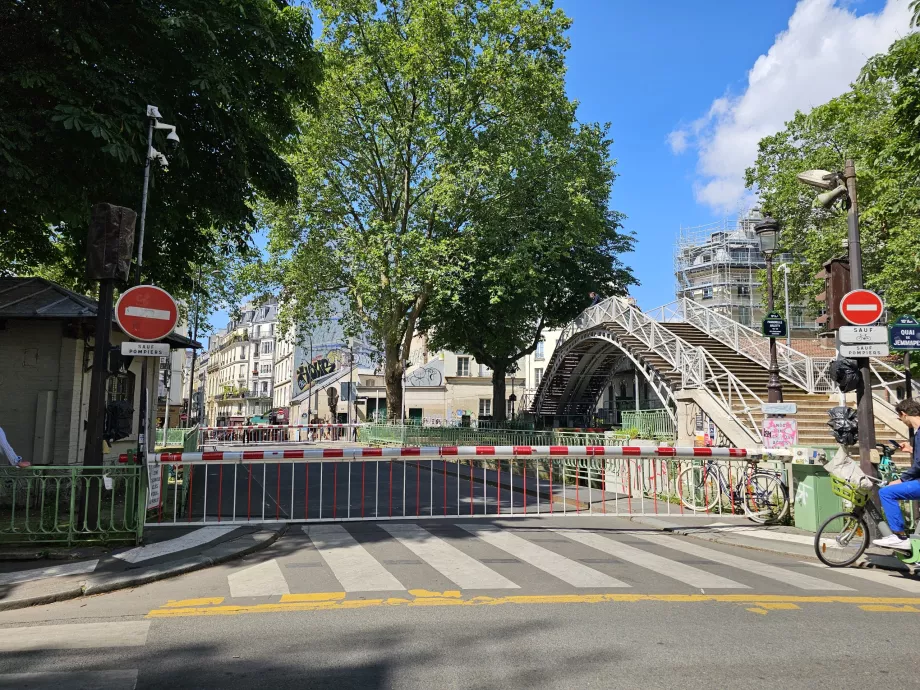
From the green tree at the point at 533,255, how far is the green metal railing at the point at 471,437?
448 cm

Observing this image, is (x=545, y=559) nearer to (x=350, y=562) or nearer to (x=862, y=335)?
(x=350, y=562)

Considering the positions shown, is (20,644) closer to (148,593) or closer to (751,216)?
(148,593)

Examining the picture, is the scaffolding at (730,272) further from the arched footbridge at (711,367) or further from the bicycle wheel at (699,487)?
the bicycle wheel at (699,487)

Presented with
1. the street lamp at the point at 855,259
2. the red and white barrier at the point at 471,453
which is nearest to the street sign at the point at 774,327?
the red and white barrier at the point at 471,453

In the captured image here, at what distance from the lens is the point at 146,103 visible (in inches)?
410

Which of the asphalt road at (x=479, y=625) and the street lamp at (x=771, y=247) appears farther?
the street lamp at (x=771, y=247)

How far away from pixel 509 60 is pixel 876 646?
87.6ft

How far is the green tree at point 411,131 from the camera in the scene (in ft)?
86.4

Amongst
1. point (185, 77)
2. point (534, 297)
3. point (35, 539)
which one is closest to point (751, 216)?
point (534, 297)

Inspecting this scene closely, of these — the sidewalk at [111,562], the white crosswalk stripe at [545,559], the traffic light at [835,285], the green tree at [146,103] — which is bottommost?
the white crosswalk stripe at [545,559]

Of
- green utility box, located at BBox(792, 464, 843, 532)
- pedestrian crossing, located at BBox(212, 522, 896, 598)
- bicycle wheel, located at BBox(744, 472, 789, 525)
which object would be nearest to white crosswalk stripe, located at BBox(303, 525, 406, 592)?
pedestrian crossing, located at BBox(212, 522, 896, 598)

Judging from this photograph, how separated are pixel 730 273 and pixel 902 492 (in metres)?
56.4

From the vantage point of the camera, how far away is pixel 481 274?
97.7ft

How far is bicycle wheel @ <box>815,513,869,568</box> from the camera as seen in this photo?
25.1 feet
